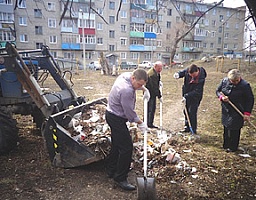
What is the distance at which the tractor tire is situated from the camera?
14.1ft

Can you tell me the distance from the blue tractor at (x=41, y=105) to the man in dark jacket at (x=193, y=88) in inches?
76.4

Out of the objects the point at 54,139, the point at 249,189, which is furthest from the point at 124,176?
the point at 249,189

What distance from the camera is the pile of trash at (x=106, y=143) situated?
396cm

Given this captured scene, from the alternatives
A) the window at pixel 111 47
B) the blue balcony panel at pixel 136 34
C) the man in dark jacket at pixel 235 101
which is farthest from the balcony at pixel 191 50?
the man in dark jacket at pixel 235 101

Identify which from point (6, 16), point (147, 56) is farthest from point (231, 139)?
point (147, 56)

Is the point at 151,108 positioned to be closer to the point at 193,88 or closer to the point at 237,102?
the point at 193,88

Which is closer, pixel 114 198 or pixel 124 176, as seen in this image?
pixel 114 198

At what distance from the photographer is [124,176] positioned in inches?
141

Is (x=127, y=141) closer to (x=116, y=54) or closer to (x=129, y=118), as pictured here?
(x=129, y=118)

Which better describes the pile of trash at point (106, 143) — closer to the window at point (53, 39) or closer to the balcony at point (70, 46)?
the window at point (53, 39)

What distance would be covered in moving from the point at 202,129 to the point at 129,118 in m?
3.63

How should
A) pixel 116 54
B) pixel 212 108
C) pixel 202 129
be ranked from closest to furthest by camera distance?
pixel 202 129 → pixel 212 108 → pixel 116 54

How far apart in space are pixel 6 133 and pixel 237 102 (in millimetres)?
4206

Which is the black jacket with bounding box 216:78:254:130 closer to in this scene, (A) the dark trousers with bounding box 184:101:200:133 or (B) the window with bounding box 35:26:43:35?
(A) the dark trousers with bounding box 184:101:200:133
